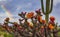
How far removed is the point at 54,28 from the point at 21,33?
1.24 ft

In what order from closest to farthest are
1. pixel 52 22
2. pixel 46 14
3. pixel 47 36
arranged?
pixel 47 36 → pixel 52 22 → pixel 46 14

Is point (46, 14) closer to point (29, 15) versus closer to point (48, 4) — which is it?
point (48, 4)

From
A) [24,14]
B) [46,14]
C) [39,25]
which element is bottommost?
[39,25]

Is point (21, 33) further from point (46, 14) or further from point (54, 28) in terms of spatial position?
point (46, 14)

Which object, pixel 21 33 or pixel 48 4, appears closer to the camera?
pixel 21 33

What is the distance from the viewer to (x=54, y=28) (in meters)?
2.14

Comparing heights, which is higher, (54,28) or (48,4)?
(48,4)

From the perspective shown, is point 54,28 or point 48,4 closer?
point 54,28

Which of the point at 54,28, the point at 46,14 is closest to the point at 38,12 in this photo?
the point at 54,28

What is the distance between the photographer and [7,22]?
7.71 ft

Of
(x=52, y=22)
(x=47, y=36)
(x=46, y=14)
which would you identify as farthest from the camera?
(x=46, y=14)

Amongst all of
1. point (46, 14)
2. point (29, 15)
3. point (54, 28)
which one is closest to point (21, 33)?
point (29, 15)

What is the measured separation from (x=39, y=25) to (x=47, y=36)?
175 millimetres

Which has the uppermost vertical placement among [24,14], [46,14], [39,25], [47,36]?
[46,14]
